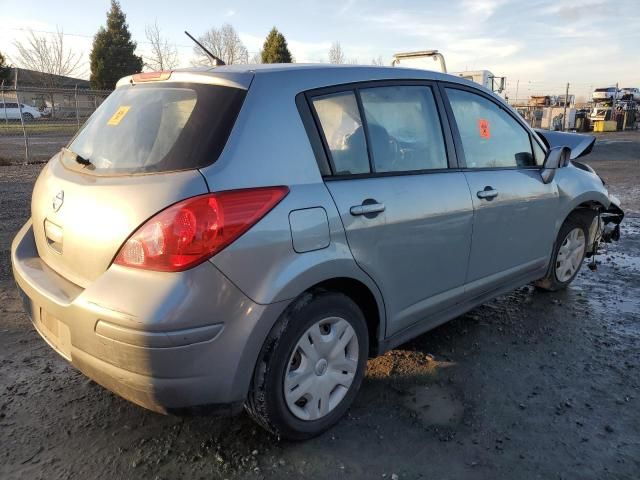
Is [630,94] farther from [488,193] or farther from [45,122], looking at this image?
[488,193]

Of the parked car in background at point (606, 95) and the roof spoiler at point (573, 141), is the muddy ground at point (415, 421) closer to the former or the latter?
the roof spoiler at point (573, 141)

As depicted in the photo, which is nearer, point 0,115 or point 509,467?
point 509,467

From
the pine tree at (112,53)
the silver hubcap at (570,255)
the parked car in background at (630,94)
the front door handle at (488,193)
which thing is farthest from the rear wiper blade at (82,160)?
the parked car in background at (630,94)

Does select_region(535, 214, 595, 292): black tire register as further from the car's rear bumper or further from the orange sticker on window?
the car's rear bumper

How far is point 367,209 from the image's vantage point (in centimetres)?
254

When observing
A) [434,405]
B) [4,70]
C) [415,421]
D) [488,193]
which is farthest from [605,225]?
[4,70]

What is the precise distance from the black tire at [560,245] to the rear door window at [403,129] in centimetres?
182

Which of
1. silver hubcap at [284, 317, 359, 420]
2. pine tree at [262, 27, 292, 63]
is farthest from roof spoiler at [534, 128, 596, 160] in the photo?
pine tree at [262, 27, 292, 63]

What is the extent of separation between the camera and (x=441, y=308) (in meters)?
3.18

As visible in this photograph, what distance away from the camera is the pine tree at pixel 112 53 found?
133 ft

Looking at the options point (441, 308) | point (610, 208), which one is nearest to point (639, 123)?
point (610, 208)

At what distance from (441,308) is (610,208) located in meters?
2.83

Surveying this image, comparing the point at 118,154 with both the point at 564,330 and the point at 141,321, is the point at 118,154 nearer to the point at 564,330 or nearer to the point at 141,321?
the point at 141,321

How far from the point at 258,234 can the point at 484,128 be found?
7.01ft
